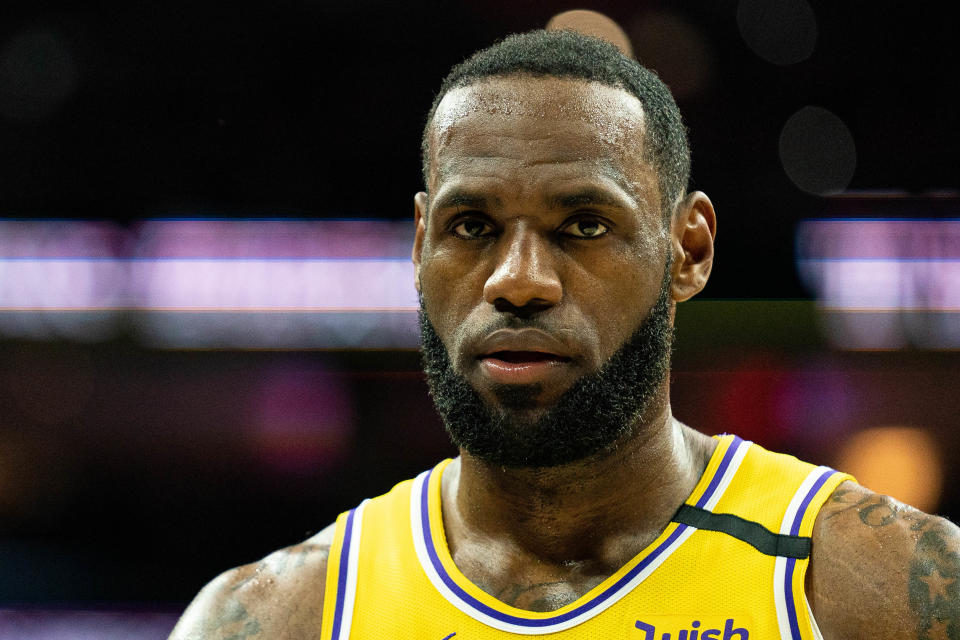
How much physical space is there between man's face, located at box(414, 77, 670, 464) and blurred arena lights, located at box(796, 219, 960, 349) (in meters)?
3.10

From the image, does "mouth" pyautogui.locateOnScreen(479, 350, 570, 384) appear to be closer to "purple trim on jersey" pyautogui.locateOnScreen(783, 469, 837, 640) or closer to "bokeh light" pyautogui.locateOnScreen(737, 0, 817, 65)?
"purple trim on jersey" pyautogui.locateOnScreen(783, 469, 837, 640)

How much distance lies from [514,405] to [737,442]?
1.84 ft

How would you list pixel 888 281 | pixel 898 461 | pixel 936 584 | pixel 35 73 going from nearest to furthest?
pixel 936 584 → pixel 888 281 → pixel 898 461 → pixel 35 73

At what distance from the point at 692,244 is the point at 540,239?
0.44m

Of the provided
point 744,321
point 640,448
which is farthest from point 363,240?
point 640,448

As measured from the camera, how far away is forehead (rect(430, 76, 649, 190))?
1883 mm

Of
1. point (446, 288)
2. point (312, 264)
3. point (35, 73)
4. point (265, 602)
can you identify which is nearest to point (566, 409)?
point (446, 288)

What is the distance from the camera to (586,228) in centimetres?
190

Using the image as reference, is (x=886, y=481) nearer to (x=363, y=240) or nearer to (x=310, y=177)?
(x=363, y=240)

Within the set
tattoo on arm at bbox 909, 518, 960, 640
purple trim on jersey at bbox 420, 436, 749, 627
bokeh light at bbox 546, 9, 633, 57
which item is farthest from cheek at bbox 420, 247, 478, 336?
bokeh light at bbox 546, 9, 633, 57

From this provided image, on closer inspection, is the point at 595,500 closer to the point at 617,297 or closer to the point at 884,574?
the point at 617,297

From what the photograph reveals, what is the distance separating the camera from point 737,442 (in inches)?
83.4

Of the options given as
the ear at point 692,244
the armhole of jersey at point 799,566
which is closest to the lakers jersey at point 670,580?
the armhole of jersey at point 799,566

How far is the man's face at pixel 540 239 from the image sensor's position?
1833 mm
